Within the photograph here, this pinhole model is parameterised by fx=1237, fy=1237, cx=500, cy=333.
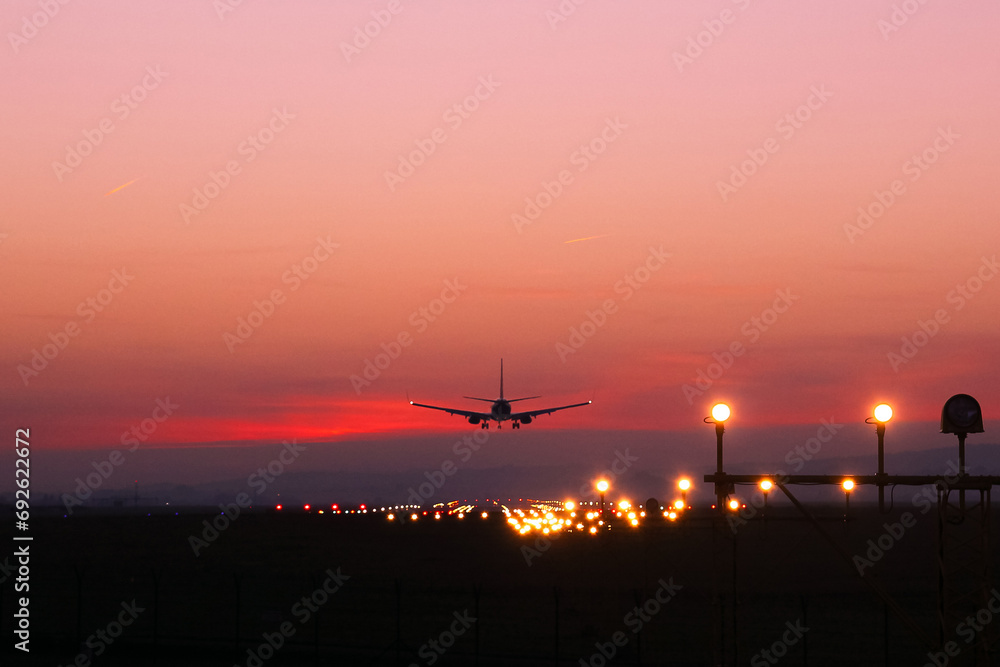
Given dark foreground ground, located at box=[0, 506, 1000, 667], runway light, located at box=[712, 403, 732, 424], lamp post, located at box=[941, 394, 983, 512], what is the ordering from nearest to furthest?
lamp post, located at box=[941, 394, 983, 512], runway light, located at box=[712, 403, 732, 424], dark foreground ground, located at box=[0, 506, 1000, 667]

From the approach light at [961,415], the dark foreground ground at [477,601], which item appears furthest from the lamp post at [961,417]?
the dark foreground ground at [477,601]

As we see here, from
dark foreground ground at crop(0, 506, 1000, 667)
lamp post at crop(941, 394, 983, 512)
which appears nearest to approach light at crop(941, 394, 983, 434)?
lamp post at crop(941, 394, 983, 512)

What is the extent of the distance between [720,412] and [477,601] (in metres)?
14.1

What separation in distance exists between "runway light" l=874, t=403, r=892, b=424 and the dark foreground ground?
4.74 meters

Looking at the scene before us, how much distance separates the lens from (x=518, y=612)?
61312 millimetres

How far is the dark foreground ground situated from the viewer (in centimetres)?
4475

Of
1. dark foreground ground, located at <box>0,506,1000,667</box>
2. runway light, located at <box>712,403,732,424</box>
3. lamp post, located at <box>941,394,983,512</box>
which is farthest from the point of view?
dark foreground ground, located at <box>0,506,1000,667</box>

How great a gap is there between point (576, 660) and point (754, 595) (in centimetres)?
3036

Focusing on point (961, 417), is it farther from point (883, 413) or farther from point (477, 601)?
point (477, 601)

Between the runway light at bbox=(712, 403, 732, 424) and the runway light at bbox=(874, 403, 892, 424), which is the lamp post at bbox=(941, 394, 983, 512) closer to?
the runway light at bbox=(874, 403, 892, 424)

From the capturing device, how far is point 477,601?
38.8 m

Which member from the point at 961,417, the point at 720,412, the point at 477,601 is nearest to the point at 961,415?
the point at 961,417

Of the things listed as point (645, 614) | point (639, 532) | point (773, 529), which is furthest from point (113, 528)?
point (645, 614)

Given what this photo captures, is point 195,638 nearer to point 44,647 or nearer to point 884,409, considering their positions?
point 44,647
